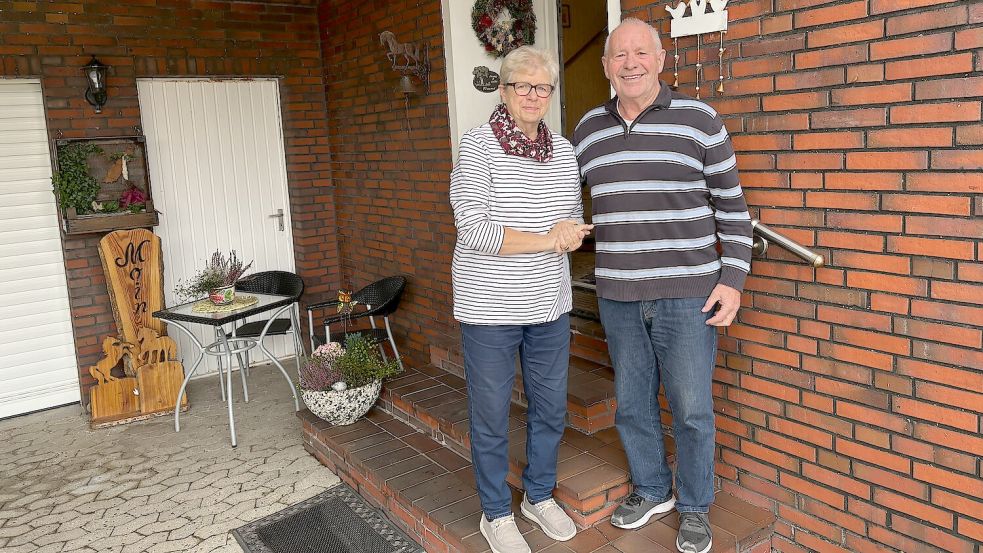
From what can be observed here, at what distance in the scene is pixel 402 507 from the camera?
3.38 metres

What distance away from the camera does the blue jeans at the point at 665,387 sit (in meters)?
2.58

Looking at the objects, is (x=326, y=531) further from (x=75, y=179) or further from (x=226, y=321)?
(x=75, y=179)

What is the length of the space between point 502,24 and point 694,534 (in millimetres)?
2810

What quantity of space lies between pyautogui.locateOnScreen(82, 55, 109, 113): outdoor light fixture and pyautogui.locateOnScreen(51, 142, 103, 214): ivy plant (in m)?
0.30

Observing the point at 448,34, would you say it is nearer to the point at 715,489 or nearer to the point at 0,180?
the point at 715,489

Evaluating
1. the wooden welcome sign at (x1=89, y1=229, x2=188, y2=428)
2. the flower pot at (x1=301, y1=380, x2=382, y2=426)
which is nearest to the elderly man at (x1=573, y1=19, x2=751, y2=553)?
the flower pot at (x1=301, y1=380, x2=382, y2=426)

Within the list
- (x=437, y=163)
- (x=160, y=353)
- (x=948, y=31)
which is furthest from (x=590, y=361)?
(x=160, y=353)

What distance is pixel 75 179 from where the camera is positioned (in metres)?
5.15

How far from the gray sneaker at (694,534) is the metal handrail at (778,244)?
0.98 meters

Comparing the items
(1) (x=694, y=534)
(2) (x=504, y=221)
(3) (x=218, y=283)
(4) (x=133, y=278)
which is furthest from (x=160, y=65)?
(1) (x=694, y=534)

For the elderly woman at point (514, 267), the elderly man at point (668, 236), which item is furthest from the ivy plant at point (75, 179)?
the elderly man at point (668, 236)

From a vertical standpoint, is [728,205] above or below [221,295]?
above

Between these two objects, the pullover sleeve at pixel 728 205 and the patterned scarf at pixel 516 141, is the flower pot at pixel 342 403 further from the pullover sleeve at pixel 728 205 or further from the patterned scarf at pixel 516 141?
the pullover sleeve at pixel 728 205

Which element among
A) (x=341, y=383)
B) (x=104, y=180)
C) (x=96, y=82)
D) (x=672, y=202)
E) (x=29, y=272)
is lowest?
(x=341, y=383)
